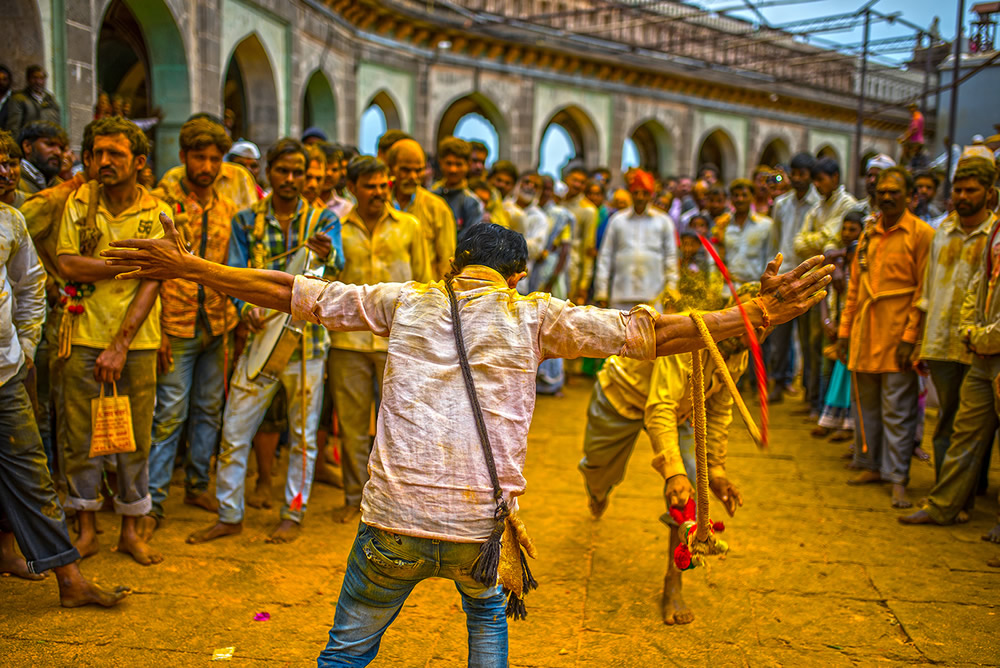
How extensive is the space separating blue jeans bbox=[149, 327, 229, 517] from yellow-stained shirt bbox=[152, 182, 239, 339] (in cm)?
9

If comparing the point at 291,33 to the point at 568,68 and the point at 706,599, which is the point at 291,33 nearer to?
the point at 568,68

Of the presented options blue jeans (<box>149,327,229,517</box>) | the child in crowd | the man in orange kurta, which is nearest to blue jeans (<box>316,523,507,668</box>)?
blue jeans (<box>149,327,229,517</box>)

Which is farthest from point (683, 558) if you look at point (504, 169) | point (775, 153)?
point (775, 153)

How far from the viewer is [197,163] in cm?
450

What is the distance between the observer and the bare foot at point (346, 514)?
15.5 feet

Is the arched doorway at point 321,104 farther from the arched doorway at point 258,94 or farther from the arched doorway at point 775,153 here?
the arched doorway at point 775,153

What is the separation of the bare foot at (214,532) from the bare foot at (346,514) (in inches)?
21.7

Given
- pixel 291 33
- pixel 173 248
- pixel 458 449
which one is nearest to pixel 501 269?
pixel 458 449

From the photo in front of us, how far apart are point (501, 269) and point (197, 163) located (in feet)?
8.83

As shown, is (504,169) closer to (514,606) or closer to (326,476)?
(326,476)

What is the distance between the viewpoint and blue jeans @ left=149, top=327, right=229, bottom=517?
4.50m

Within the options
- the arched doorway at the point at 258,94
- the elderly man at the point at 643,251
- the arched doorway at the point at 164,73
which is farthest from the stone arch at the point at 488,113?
the elderly man at the point at 643,251

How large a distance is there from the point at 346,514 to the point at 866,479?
347 cm

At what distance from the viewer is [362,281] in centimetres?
471
